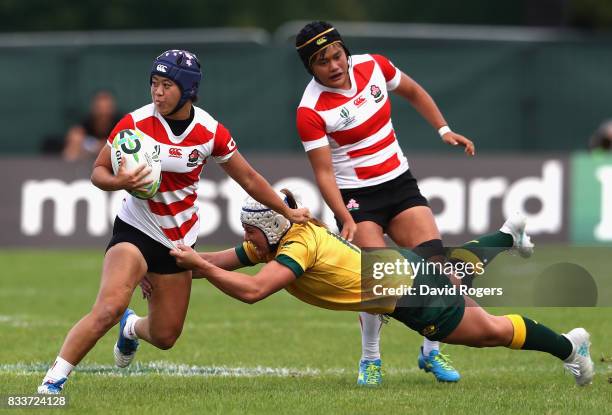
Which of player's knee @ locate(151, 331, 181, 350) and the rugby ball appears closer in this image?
the rugby ball

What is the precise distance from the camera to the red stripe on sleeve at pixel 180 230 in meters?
8.27

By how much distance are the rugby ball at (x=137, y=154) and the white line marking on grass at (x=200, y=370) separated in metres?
1.76

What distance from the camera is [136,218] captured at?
8.25 meters

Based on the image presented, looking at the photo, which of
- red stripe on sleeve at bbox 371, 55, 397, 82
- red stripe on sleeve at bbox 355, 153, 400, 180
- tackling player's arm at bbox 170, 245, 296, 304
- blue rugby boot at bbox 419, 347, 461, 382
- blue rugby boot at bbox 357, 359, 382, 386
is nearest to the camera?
tackling player's arm at bbox 170, 245, 296, 304

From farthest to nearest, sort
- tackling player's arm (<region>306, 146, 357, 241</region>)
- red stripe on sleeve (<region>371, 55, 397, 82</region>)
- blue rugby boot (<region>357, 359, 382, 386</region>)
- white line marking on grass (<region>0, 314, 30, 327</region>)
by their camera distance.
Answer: white line marking on grass (<region>0, 314, 30, 327</region>), red stripe on sleeve (<region>371, 55, 397, 82</region>), blue rugby boot (<region>357, 359, 382, 386</region>), tackling player's arm (<region>306, 146, 357, 241</region>)

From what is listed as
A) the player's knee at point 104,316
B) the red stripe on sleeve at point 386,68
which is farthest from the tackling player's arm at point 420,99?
the player's knee at point 104,316

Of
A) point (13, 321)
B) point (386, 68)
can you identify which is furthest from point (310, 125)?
point (13, 321)

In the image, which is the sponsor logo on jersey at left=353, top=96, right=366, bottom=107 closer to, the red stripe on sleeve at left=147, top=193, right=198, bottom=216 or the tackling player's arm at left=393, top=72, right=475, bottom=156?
the tackling player's arm at left=393, top=72, right=475, bottom=156

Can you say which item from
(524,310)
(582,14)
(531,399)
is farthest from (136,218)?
(582,14)

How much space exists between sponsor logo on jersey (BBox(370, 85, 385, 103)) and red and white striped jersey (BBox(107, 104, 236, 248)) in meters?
1.36

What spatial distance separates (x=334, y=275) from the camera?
7.92 metres

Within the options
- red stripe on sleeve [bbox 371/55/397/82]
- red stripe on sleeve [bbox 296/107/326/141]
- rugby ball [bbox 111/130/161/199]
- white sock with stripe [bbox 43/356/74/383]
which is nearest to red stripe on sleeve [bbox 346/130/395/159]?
red stripe on sleeve [bbox 296/107/326/141]

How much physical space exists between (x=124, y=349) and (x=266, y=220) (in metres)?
1.76

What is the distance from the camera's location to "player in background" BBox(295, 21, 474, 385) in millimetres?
8859
